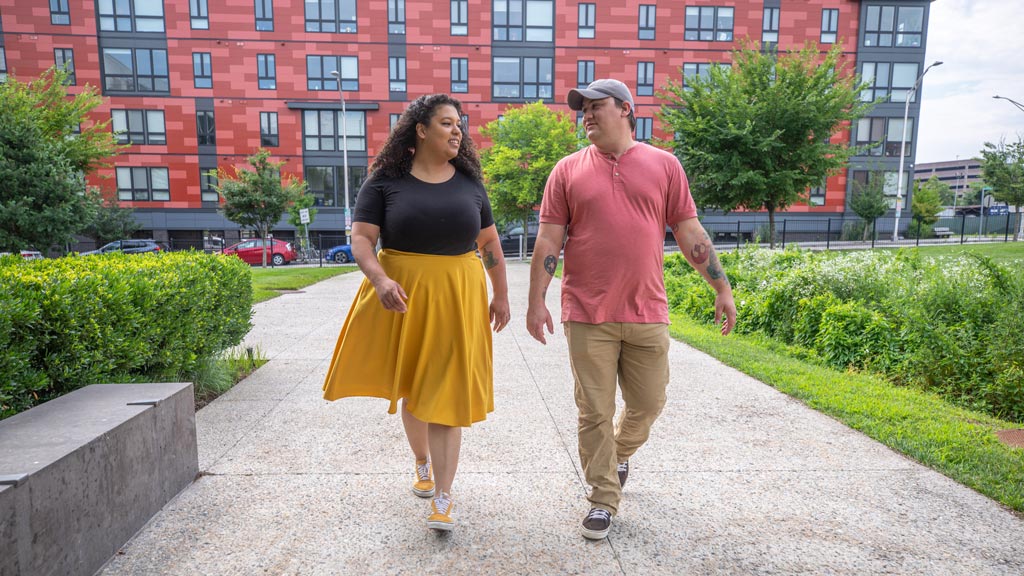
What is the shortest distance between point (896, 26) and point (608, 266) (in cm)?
4568


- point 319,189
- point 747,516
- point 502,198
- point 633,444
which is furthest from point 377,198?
point 319,189

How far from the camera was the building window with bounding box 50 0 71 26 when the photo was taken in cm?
3434

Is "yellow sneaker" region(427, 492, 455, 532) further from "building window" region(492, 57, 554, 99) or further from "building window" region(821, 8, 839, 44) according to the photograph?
"building window" region(821, 8, 839, 44)

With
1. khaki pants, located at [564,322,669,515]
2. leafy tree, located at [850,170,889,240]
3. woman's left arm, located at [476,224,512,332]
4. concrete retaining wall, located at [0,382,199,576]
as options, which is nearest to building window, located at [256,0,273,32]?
leafy tree, located at [850,170,889,240]

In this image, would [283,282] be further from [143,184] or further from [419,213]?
[143,184]

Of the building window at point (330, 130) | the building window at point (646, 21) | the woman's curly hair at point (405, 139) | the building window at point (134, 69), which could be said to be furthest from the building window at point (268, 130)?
the woman's curly hair at point (405, 139)

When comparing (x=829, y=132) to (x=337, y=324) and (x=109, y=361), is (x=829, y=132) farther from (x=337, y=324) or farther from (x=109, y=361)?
(x=109, y=361)

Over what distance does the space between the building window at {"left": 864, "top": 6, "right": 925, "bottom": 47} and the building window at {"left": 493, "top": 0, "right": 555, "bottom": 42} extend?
2031cm

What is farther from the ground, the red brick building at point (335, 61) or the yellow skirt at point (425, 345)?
the red brick building at point (335, 61)

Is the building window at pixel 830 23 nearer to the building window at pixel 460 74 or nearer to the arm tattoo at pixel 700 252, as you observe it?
the building window at pixel 460 74

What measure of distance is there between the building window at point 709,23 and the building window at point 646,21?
2.18 meters

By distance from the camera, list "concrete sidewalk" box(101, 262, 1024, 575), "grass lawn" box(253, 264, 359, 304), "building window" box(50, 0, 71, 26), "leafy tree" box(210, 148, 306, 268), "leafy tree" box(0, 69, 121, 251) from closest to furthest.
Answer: "concrete sidewalk" box(101, 262, 1024, 575), "leafy tree" box(0, 69, 121, 251), "grass lawn" box(253, 264, 359, 304), "leafy tree" box(210, 148, 306, 268), "building window" box(50, 0, 71, 26)

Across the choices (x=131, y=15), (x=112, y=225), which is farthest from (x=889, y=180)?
(x=131, y=15)

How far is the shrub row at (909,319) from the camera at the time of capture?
16.5 ft
